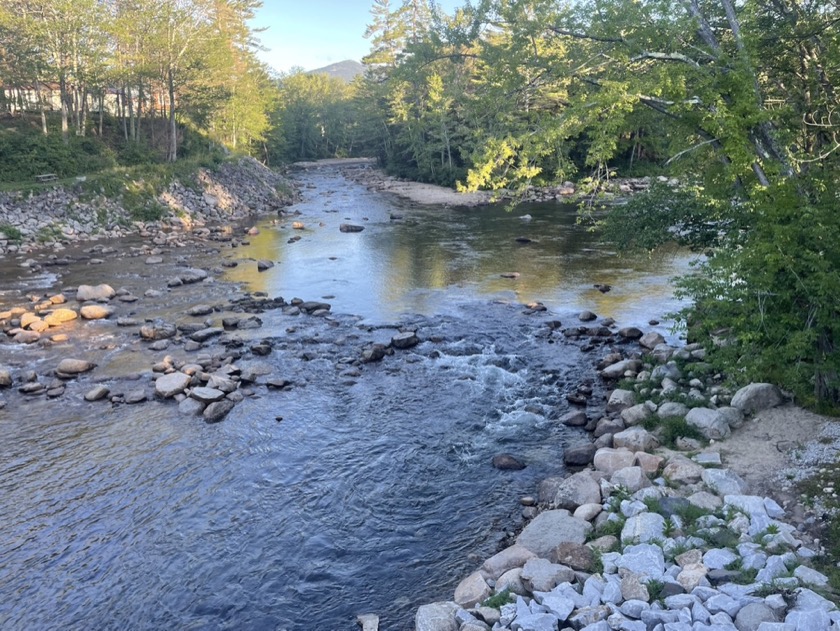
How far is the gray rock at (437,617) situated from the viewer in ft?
22.7

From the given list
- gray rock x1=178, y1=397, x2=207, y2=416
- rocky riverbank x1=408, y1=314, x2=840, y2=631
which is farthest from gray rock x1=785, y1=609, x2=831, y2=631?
gray rock x1=178, y1=397, x2=207, y2=416

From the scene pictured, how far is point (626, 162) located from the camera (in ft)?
182

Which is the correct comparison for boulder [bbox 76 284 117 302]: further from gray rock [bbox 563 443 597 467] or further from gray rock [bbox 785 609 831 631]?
gray rock [bbox 785 609 831 631]

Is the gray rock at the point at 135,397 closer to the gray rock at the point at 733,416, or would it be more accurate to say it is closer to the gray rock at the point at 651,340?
the gray rock at the point at 733,416

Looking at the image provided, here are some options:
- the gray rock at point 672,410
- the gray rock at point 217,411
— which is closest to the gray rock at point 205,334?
the gray rock at point 217,411

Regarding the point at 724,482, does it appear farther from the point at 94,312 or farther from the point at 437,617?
the point at 94,312

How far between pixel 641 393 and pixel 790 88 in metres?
7.51

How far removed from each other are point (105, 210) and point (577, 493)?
34.4 meters

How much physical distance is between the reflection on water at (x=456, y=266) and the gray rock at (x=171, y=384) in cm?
693

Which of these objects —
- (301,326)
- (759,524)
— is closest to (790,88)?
(759,524)

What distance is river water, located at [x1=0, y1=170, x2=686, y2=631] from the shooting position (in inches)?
326

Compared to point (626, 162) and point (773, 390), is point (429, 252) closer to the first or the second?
point (773, 390)

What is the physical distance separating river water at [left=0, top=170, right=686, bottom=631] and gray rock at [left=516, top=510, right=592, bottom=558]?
2.28 feet

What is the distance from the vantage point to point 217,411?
1338 centimetres
